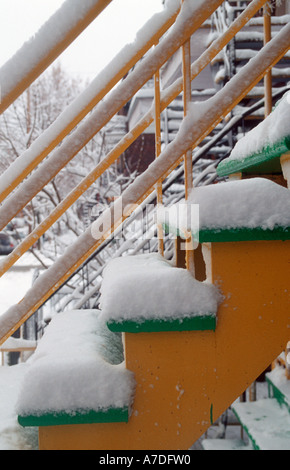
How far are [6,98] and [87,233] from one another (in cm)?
52

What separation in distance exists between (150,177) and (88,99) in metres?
0.51

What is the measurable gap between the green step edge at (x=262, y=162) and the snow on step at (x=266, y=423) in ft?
3.86

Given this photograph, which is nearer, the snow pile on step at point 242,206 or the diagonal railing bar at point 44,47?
the diagonal railing bar at point 44,47

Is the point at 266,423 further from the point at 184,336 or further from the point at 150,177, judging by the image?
the point at 150,177

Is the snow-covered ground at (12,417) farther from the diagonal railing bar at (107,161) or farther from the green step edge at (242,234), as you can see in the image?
the green step edge at (242,234)

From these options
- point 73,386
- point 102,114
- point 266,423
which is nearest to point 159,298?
point 73,386

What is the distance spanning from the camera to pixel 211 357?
1.27 metres

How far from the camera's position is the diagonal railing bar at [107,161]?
180 centimetres

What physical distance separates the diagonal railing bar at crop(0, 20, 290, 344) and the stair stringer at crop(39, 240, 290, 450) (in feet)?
0.92

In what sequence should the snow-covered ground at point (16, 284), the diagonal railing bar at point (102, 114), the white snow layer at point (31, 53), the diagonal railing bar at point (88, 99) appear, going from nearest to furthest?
the white snow layer at point (31, 53), the diagonal railing bar at point (102, 114), the diagonal railing bar at point (88, 99), the snow-covered ground at point (16, 284)

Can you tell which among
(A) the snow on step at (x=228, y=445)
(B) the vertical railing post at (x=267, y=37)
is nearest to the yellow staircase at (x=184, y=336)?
(B) the vertical railing post at (x=267, y=37)

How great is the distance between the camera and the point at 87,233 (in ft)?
4.32

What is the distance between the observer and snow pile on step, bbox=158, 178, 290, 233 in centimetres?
125

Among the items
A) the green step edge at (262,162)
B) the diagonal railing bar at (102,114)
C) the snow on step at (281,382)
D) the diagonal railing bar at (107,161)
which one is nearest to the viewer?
the diagonal railing bar at (102,114)
